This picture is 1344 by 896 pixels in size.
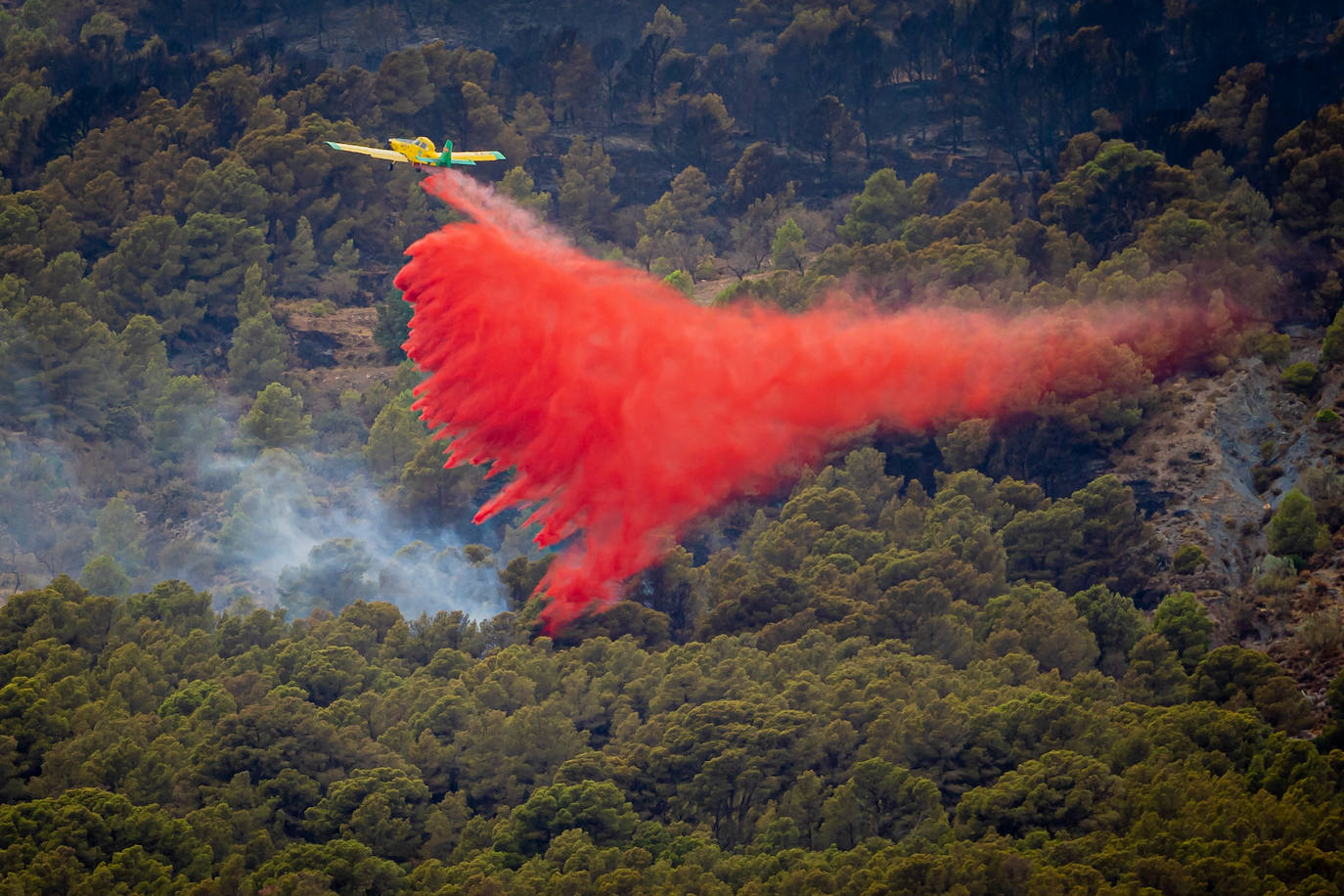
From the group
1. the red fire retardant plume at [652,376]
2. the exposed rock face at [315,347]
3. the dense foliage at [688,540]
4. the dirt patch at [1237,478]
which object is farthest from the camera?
the exposed rock face at [315,347]

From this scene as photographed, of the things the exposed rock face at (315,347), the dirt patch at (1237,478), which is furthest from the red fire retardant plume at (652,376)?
the exposed rock face at (315,347)

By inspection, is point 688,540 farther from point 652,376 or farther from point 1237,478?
point 1237,478

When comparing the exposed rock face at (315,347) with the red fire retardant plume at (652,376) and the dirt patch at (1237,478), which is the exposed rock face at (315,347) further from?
the dirt patch at (1237,478)

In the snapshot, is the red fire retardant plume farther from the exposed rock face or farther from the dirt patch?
the exposed rock face

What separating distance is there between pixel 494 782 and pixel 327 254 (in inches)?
1953

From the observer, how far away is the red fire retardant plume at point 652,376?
260 ft

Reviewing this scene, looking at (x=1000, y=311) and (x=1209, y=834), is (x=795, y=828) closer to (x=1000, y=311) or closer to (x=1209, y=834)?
(x=1209, y=834)

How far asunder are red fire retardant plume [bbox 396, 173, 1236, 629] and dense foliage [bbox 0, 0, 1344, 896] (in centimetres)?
156

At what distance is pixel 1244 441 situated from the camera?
8700cm

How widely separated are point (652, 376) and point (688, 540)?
9701 mm

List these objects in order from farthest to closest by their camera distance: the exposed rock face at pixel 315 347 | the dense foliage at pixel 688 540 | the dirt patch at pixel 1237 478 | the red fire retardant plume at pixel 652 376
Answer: the exposed rock face at pixel 315 347 → the red fire retardant plume at pixel 652 376 → the dirt patch at pixel 1237 478 → the dense foliage at pixel 688 540

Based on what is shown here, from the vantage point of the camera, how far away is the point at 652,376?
82688 mm

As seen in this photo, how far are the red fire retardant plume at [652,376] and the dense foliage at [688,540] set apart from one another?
5.13 feet

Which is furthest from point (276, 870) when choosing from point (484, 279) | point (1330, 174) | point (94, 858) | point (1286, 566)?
point (1330, 174)
